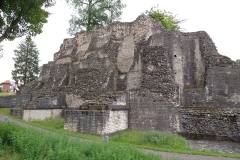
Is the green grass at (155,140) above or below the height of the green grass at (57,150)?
below

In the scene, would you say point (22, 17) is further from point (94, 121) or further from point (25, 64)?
point (25, 64)

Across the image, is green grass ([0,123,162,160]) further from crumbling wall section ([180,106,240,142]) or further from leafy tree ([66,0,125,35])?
leafy tree ([66,0,125,35])

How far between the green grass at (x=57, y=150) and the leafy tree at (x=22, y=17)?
5.11m

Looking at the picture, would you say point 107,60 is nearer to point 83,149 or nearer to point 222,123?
point 222,123

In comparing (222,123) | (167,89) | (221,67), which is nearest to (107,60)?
(167,89)

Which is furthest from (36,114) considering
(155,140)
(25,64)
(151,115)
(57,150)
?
(25,64)

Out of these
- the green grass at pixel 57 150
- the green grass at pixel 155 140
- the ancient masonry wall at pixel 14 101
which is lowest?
the green grass at pixel 155 140

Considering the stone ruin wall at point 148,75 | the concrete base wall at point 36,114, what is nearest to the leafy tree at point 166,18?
the stone ruin wall at point 148,75

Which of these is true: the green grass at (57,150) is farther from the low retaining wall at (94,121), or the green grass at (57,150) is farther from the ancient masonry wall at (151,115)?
the ancient masonry wall at (151,115)

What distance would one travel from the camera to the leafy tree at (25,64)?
119ft

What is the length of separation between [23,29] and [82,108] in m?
5.59

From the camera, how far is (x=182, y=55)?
2017cm

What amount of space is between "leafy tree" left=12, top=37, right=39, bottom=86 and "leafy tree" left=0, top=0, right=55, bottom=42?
26375mm

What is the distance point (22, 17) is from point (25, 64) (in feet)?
91.7
